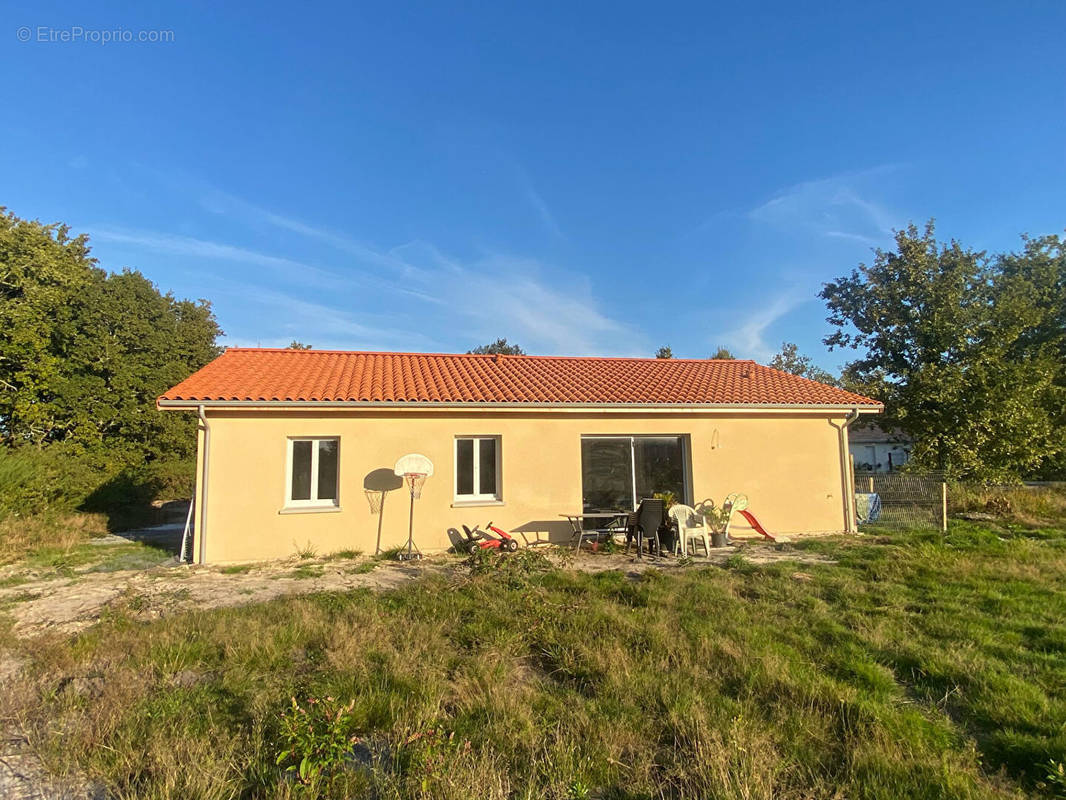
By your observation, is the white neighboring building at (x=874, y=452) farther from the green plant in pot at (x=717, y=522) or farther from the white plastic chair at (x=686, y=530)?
the white plastic chair at (x=686, y=530)

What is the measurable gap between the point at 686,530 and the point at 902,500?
6.35 m

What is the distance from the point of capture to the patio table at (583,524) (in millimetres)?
10812

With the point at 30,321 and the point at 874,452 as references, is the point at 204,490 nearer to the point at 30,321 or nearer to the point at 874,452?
the point at 30,321

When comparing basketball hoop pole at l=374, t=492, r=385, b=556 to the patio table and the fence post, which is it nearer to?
the patio table

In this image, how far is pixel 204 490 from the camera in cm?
1013

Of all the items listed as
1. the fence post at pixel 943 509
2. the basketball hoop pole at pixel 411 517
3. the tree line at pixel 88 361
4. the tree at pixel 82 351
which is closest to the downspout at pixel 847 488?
the fence post at pixel 943 509

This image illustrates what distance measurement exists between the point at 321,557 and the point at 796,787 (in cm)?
902

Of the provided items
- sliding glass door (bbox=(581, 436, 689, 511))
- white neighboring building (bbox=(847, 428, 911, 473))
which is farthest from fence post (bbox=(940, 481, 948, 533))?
white neighboring building (bbox=(847, 428, 911, 473))

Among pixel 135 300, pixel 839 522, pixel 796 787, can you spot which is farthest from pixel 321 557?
pixel 135 300

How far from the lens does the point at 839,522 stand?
496 inches

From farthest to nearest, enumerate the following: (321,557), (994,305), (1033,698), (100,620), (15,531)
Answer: (994,305) < (15,531) < (321,557) < (100,620) < (1033,698)

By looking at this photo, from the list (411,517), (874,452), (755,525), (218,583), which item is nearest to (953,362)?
(755,525)

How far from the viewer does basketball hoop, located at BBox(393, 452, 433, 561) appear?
404 inches

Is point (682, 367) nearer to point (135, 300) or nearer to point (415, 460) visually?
point (415, 460)
